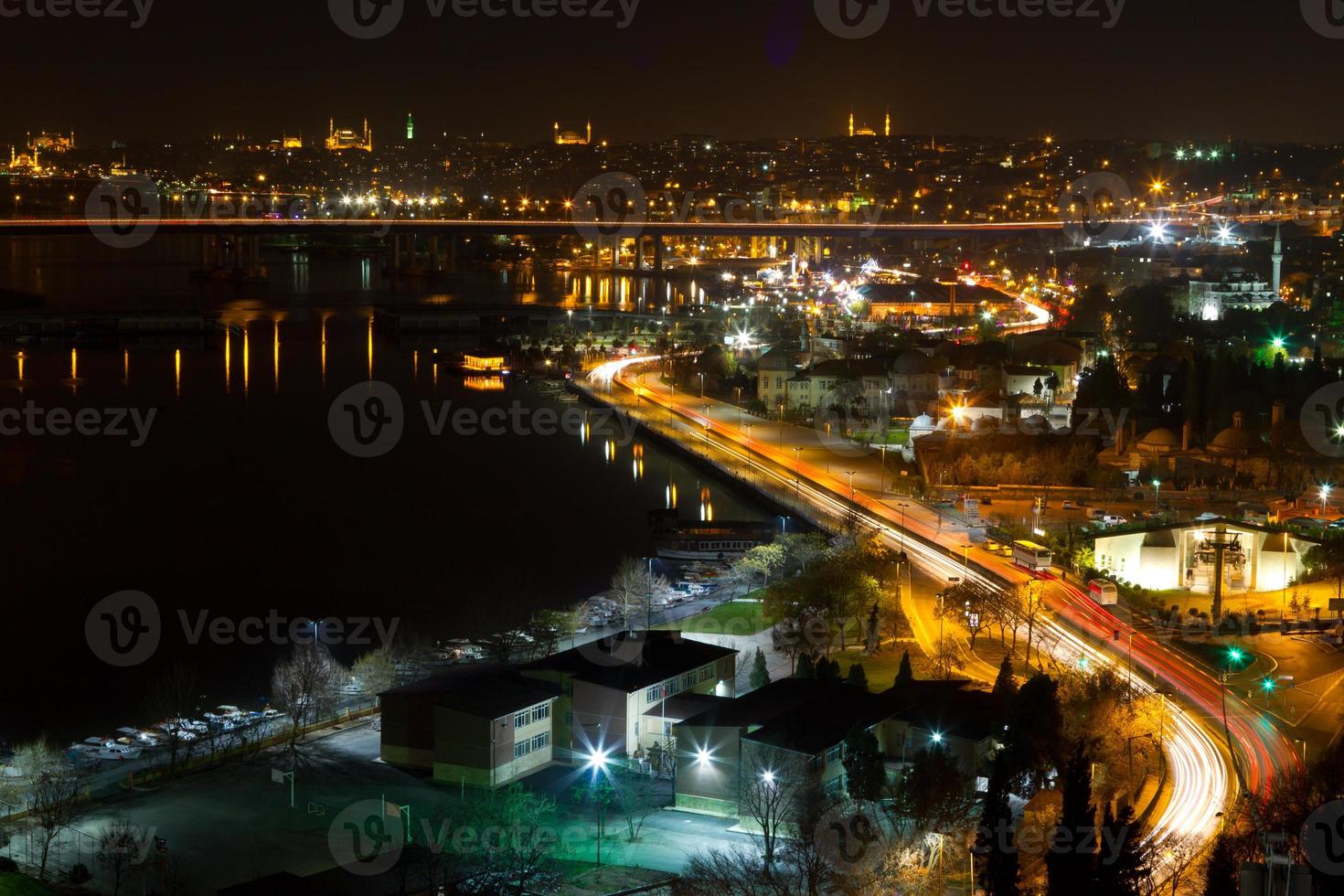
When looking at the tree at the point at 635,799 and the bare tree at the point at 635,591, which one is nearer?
the tree at the point at 635,799

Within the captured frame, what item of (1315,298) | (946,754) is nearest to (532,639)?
(946,754)

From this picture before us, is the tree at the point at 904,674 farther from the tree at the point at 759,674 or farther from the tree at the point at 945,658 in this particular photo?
the tree at the point at 759,674

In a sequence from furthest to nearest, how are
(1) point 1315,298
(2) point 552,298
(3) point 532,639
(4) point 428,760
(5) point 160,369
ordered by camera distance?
(2) point 552,298 < (1) point 1315,298 < (5) point 160,369 < (3) point 532,639 < (4) point 428,760

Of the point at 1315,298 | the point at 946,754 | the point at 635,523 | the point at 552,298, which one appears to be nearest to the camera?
the point at 946,754

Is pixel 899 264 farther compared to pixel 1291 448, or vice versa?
pixel 899 264

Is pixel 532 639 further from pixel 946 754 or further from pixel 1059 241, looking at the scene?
pixel 1059 241
